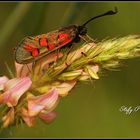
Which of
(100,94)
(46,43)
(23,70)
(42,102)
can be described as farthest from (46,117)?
(100,94)

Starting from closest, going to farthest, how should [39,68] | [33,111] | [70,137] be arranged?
1. [33,111]
2. [39,68]
3. [70,137]

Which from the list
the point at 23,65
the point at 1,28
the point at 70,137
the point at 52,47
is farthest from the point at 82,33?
the point at 70,137

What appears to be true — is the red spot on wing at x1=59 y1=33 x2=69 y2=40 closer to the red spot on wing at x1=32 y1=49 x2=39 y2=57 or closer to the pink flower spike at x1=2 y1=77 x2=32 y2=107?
the red spot on wing at x1=32 y1=49 x2=39 y2=57

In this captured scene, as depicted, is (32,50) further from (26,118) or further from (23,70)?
(26,118)

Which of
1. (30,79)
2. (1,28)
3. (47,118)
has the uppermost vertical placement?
(1,28)

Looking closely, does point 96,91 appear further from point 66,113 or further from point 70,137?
point 70,137

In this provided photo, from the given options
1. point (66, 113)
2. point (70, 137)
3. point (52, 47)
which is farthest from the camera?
point (66, 113)

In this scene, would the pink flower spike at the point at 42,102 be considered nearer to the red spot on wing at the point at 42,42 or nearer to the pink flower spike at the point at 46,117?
the pink flower spike at the point at 46,117
